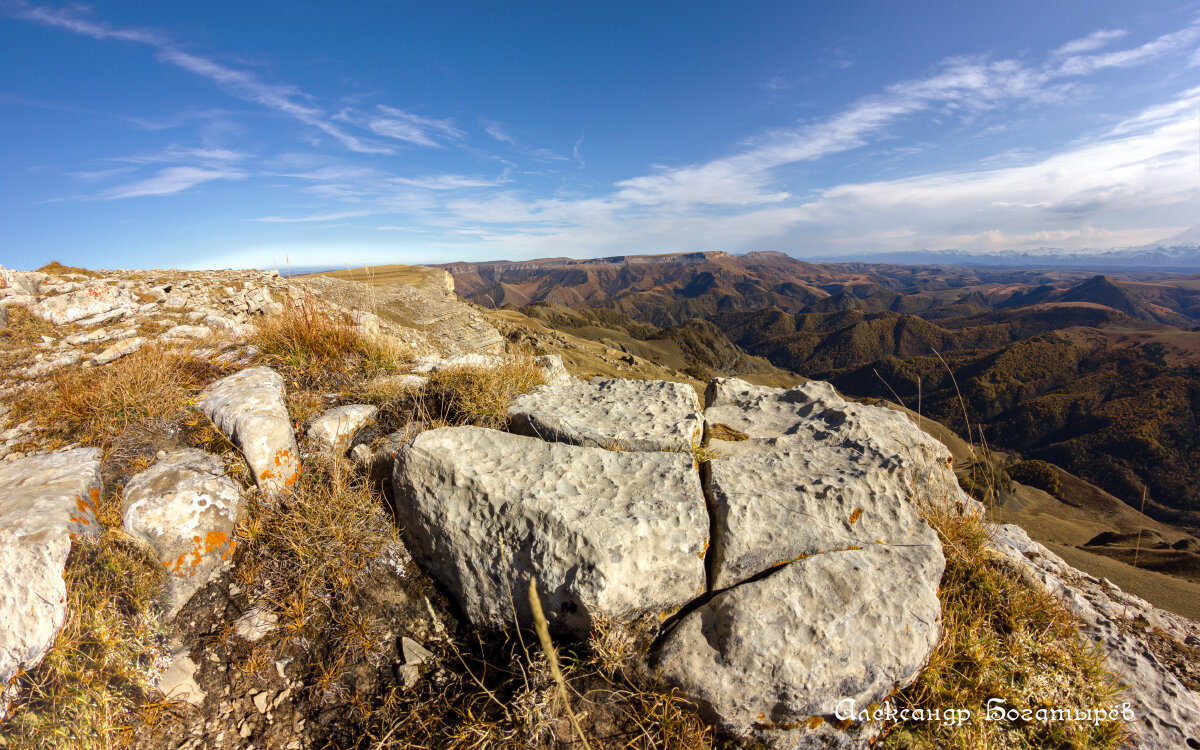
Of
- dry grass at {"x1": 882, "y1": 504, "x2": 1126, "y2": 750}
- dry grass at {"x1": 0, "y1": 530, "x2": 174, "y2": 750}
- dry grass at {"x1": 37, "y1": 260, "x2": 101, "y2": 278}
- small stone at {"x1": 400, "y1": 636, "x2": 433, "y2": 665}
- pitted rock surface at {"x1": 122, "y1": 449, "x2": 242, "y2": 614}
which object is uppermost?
dry grass at {"x1": 37, "y1": 260, "x2": 101, "y2": 278}

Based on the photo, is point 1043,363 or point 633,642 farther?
point 1043,363

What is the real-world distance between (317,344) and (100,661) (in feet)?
12.8

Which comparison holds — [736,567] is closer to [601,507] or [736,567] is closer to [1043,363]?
[601,507]

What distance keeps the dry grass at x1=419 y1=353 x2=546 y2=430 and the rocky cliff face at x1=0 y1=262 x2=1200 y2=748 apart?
15cm

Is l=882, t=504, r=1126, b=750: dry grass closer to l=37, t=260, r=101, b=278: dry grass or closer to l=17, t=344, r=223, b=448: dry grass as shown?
l=17, t=344, r=223, b=448: dry grass

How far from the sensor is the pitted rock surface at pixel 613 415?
407 centimetres

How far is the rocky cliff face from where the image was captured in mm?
2654

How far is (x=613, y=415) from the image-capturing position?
4.55 metres

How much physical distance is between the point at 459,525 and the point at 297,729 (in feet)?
4.71

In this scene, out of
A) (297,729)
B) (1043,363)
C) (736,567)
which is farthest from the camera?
(1043,363)

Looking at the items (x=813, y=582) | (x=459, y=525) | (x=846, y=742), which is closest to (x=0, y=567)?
(x=459, y=525)

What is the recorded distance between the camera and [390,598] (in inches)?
129

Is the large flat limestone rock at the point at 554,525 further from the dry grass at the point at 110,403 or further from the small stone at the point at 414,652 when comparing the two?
the dry grass at the point at 110,403

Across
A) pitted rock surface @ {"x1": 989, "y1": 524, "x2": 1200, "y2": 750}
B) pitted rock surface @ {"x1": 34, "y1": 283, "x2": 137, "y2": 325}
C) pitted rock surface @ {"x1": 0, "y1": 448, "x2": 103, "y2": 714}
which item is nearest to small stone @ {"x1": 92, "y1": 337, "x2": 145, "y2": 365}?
pitted rock surface @ {"x1": 34, "y1": 283, "x2": 137, "y2": 325}
